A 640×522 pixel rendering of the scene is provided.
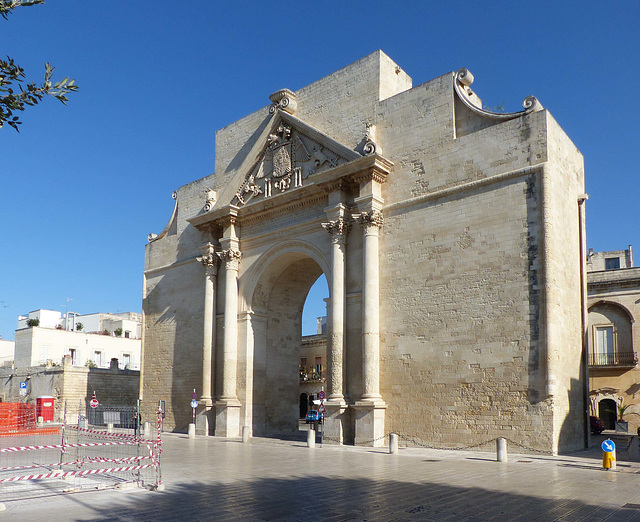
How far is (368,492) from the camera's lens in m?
9.79

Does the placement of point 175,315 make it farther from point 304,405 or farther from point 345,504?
point 345,504

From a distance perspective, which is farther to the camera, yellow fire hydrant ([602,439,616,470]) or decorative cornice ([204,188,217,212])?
decorative cornice ([204,188,217,212])

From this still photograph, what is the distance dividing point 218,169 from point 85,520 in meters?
20.2

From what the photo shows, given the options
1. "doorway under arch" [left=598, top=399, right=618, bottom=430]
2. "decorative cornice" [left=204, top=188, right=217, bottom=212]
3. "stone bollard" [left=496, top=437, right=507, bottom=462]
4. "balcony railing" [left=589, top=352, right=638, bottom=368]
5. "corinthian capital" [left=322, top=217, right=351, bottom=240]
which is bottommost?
"doorway under arch" [left=598, top=399, right=618, bottom=430]

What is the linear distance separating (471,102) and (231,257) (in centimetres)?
1054

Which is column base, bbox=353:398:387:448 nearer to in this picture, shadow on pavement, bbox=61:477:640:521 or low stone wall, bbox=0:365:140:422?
shadow on pavement, bbox=61:477:640:521

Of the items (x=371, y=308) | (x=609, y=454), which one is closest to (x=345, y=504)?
(x=609, y=454)

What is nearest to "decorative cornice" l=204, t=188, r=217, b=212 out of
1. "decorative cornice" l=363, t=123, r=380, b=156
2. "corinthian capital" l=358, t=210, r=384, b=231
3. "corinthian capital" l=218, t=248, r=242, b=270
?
"corinthian capital" l=218, t=248, r=242, b=270

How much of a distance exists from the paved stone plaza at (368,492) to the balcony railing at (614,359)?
Answer: 15687 mm

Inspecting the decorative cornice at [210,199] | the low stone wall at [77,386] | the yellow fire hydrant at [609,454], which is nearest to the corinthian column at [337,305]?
the decorative cornice at [210,199]

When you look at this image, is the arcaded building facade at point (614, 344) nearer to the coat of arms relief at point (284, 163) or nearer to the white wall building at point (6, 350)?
the coat of arms relief at point (284, 163)

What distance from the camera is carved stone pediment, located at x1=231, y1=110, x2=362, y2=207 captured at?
21422 mm

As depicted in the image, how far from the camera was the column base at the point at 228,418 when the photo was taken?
73.5 ft

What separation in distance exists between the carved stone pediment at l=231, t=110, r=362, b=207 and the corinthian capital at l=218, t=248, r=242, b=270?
1856 mm
